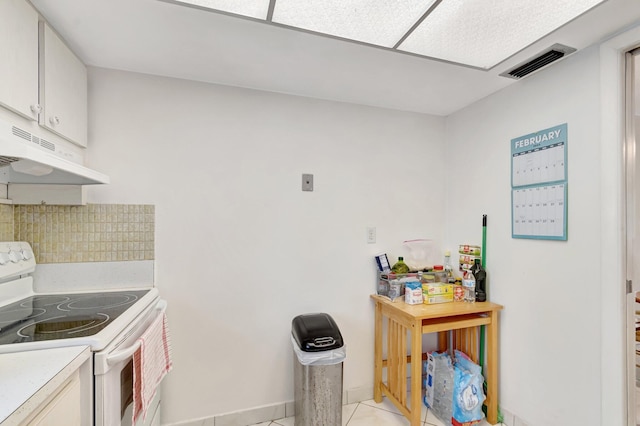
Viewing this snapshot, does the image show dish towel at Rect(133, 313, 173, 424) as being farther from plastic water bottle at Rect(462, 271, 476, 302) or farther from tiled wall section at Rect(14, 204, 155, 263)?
plastic water bottle at Rect(462, 271, 476, 302)

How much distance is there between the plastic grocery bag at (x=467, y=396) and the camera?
180 cm

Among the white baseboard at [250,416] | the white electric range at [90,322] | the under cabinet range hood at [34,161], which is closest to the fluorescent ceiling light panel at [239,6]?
the under cabinet range hood at [34,161]

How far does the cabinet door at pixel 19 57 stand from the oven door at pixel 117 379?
919mm

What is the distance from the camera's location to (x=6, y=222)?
4.82 ft

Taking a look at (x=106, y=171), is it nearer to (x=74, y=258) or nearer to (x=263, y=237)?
(x=74, y=258)

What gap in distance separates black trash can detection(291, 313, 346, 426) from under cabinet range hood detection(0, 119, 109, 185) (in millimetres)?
1351

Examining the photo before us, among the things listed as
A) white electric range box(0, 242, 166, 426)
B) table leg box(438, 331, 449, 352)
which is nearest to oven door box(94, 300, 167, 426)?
white electric range box(0, 242, 166, 426)

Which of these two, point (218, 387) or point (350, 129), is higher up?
point (350, 129)

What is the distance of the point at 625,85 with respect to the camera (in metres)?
1.37

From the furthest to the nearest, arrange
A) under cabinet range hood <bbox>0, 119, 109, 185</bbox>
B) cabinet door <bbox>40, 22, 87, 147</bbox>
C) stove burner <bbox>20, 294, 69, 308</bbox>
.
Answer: stove burner <bbox>20, 294, 69, 308</bbox>
cabinet door <bbox>40, 22, 87, 147</bbox>
under cabinet range hood <bbox>0, 119, 109, 185</bbox>

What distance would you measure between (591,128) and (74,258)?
8.94 feet

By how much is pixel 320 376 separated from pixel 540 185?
164 cm

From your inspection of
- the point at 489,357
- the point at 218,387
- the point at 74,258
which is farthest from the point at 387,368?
the point at 74,258

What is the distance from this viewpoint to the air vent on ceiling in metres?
1.46
